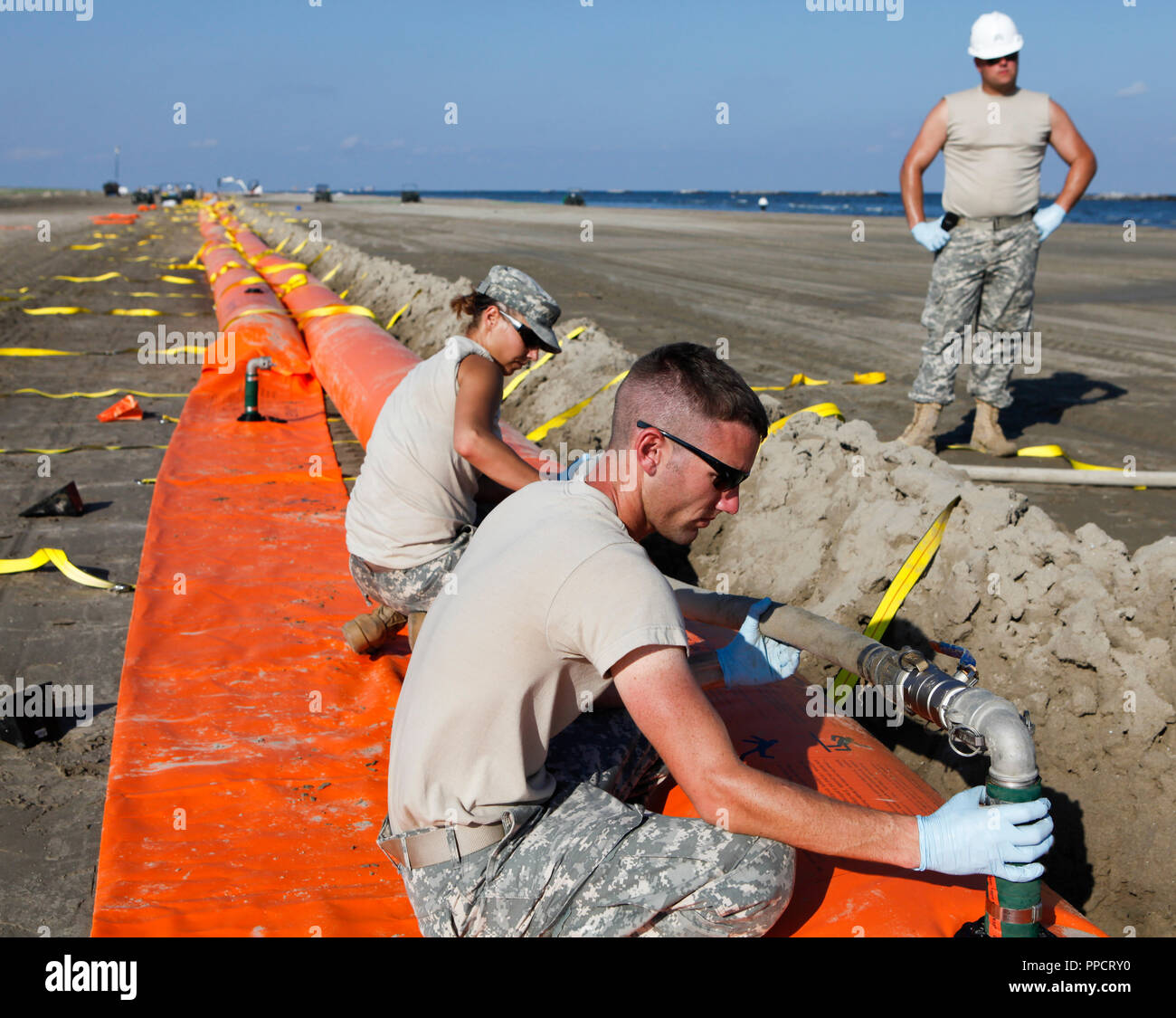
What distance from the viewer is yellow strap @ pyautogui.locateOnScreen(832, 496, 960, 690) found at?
3.38m

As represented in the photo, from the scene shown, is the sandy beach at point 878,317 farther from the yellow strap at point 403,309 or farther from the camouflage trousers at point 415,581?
the camouflage trousers at point 415,581

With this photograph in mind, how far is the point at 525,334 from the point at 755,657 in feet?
5.47

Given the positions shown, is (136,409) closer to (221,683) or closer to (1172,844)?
(221,683)

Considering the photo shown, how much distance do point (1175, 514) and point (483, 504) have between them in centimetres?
357

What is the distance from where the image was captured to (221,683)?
3445mm

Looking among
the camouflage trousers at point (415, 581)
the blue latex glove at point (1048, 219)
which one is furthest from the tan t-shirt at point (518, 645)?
the blue latex glove at point (1048, 219)

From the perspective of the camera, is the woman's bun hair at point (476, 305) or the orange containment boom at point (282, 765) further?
the woman's bun hair at point (476, 305)

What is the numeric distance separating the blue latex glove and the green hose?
460 centimetres

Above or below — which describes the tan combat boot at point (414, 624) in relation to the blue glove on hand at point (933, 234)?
below

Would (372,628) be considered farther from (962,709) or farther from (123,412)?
(123,412)

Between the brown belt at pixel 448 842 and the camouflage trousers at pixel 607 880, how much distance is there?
0.02 meters

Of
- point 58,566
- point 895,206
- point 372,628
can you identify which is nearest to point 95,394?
point 58,566

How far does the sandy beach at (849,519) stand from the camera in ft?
9.55
